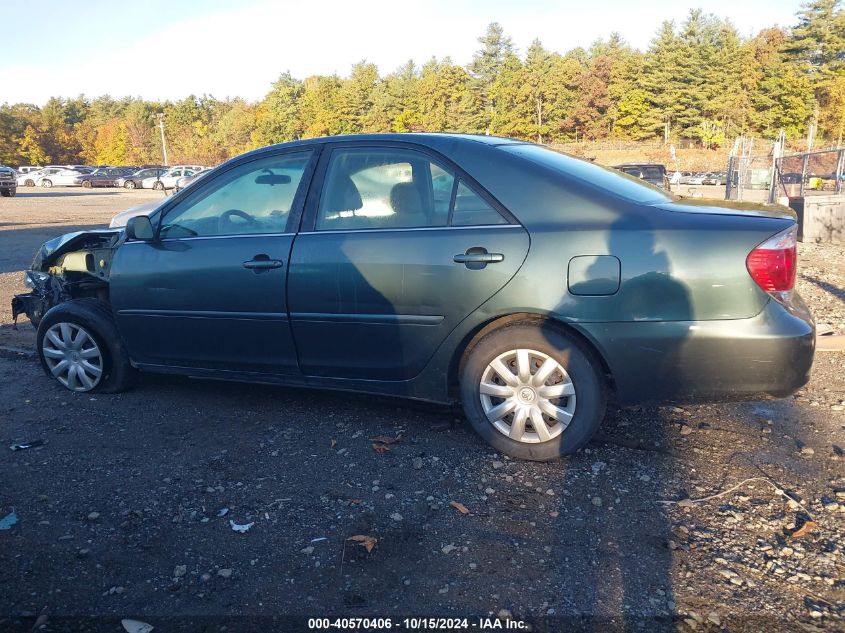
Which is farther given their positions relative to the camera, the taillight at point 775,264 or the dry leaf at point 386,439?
the dry leaf at point 386,439

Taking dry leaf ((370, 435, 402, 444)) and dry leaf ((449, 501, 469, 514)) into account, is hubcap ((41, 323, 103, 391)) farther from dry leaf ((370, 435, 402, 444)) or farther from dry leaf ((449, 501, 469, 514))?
dry leaf ((449, 501, 469, 514))

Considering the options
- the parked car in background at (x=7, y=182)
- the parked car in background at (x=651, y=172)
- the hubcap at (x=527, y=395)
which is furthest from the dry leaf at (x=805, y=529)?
the parked car in background at (x=7, y=182)

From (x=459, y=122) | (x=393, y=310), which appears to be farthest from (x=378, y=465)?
(x=459, y=122)

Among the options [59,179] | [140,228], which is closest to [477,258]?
[140,228]

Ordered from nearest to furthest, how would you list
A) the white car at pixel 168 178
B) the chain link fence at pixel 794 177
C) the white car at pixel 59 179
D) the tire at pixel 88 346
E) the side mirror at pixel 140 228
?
the side mirror at pixel 140 228, the tire at pixel 88 346, the chain link fence at pixel 794 177, the white car at pixel 168 178, the white car at pixel 59 179

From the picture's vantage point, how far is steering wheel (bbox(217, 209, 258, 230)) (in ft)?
14.4

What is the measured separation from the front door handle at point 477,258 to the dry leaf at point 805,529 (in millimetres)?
1786

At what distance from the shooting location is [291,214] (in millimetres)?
4234

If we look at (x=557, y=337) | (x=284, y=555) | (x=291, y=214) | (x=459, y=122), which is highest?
(x=459, y=122)

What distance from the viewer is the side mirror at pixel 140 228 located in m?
4.55

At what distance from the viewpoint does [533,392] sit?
3727mm

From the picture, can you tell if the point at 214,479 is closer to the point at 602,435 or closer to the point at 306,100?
the point at 602,435

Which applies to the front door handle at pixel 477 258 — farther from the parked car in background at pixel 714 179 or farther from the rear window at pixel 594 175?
the parked car in background at pixel 714 179

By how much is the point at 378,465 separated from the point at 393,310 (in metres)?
0.83
